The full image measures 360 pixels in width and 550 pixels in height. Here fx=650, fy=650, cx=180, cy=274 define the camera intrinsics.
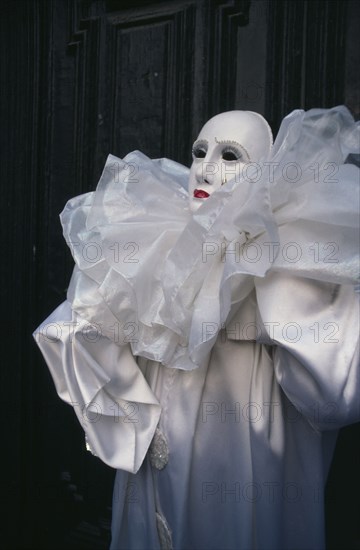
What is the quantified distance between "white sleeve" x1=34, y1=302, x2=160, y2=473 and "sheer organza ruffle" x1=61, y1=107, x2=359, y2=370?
49mm

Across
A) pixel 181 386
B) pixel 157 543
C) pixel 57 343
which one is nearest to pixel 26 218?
pixel 57 343

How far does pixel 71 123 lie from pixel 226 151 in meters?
0.93

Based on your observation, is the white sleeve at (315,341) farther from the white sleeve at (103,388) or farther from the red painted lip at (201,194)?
the white sleeve at (103,388)

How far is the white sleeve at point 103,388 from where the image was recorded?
136cm

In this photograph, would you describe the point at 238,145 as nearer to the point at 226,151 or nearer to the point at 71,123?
the point at 226,151

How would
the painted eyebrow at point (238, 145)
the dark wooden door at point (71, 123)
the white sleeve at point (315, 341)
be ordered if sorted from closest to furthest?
the white sleeve at point (315, 341), the painted eyebrow at point (238, 145), the dark wooden door at point (71, 123)

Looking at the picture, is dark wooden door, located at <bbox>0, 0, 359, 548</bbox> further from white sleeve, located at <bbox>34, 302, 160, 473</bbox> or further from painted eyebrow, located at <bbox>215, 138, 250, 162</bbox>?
white sleeve, located at <bbox>34, 302, 160, 473</bbox>

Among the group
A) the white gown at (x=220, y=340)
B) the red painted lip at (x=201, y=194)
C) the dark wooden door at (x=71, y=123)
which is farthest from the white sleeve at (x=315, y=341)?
the dark wooden door at (x=71, y=123)

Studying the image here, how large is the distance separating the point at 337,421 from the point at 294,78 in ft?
3.23

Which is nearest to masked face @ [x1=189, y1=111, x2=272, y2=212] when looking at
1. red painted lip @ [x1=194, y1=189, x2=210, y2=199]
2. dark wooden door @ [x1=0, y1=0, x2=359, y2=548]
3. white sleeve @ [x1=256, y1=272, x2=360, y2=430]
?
red painted lip @ [x1=194, y1=189, x2=210, y2=199]

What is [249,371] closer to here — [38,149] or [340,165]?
[340,165]

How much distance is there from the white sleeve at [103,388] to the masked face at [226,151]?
0.35 meters

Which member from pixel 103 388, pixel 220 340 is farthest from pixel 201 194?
pixel 103 388

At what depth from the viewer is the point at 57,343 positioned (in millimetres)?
1398
